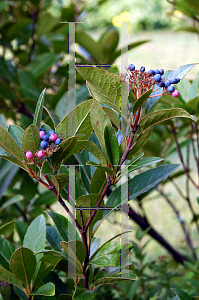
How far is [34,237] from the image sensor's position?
58cm

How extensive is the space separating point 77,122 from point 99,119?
36 mm

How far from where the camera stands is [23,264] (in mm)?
489

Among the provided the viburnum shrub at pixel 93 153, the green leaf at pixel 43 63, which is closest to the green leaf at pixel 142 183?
the viburnum shrub at pixel 93 153

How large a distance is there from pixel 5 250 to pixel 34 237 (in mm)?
57

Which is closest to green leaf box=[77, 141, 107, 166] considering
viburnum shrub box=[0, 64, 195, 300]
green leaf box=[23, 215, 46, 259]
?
viburnum shrub box=[0, 64, 195, 300]

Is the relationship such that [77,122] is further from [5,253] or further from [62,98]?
[62,98]

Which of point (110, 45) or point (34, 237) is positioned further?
point (110, 45)

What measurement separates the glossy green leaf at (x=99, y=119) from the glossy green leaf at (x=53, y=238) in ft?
0.79

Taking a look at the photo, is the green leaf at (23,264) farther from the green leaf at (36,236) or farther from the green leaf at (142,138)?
the green leaf at (142,138)

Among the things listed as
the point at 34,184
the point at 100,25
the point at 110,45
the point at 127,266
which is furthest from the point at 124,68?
the point at 100,25

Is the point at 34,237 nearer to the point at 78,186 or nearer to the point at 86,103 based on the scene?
the point at 78,186

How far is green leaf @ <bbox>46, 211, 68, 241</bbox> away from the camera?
1.69ft

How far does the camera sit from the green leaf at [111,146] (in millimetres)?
440

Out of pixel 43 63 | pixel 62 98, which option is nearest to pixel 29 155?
pixel 62 98
